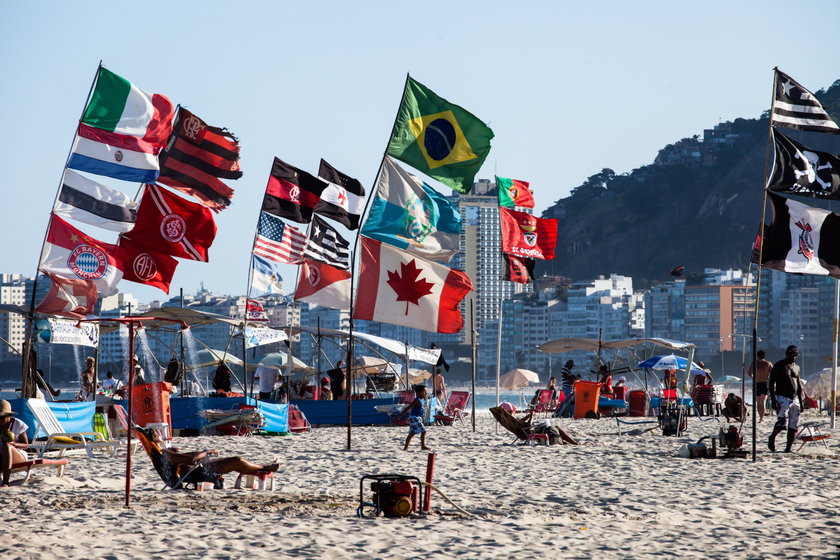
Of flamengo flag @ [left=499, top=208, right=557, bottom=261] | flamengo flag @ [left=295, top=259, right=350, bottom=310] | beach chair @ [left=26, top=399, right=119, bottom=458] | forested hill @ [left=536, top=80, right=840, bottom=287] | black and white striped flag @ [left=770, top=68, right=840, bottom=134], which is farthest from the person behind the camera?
forested hill @ [left=536, top=80, right=840, bottom=287]

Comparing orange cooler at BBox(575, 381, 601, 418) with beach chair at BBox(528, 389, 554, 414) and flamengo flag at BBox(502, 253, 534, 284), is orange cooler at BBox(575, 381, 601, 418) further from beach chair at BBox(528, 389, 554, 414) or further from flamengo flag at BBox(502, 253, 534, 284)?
flamengo flag at BBox(502, 253, 534, 284)

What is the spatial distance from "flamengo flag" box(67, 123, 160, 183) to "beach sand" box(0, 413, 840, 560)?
13.2ft

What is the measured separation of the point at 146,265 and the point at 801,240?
9.42 m

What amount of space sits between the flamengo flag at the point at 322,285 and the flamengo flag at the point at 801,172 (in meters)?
8.01

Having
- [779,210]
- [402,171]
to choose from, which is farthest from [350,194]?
[779,210]

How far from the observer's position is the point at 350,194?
19.3 m

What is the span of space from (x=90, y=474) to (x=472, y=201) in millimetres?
157194

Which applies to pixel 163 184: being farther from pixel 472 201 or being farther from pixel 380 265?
pixel 472 201

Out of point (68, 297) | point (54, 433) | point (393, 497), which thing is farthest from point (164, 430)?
point (393, 497)

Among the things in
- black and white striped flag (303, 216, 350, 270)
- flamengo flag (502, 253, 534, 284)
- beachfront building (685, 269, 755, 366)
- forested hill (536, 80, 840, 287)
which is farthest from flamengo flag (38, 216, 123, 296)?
forested hill (536, 80, 840, 287)

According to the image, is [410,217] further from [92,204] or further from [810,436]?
[810,436]

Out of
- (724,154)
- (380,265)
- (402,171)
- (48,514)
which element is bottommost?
(48,514)

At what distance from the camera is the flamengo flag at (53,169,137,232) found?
1630cm

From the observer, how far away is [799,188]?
587 inches
